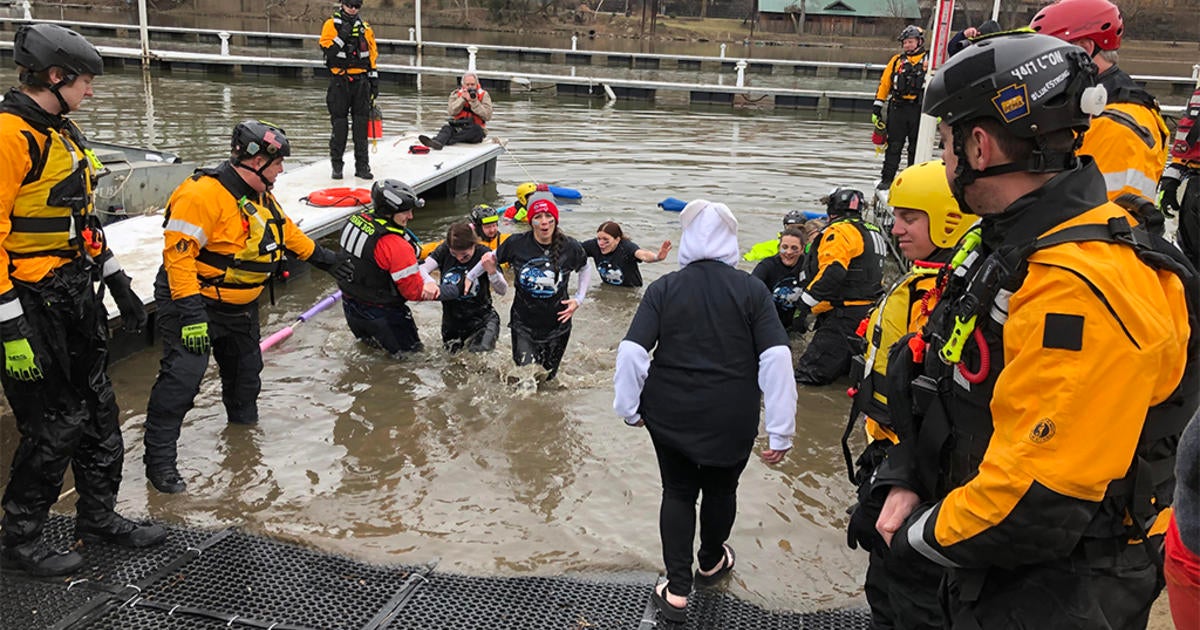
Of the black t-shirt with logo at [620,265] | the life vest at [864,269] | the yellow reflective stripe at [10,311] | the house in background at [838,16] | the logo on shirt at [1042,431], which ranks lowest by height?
the black t-shirt with logo at [620,265]

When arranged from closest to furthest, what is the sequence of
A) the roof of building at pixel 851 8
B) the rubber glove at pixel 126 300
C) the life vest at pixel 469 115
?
the rubber glove at pixel 126 300 < the life vest at pixel 469 115 < the roof of building at pixel 851 8

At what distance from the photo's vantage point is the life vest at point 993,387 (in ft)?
6.23

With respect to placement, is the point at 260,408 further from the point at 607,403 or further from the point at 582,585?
the point at 582,585

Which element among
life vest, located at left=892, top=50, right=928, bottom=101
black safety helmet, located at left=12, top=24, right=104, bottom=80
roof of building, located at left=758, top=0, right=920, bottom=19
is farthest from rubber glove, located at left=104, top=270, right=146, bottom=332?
roof of building, located at left=758, top=0, right=920, bottom=19

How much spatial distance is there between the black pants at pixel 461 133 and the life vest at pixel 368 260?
786 centimetres

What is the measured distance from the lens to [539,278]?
651cm

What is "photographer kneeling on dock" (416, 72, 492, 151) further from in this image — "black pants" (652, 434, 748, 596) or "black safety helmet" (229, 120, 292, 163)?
"black pants" (652, 434, 748, 596)

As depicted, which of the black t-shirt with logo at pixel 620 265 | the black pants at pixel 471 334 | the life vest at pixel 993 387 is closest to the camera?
the life vest at pixel 993 387

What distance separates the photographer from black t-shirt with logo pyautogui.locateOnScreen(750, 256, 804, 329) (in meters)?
7.69

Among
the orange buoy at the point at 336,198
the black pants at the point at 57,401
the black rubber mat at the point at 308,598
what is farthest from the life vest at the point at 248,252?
the orange buoy at the point at 336,198

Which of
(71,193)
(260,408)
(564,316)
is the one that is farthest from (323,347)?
(71,193)

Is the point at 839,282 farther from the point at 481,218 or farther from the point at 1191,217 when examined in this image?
the point at 481,218

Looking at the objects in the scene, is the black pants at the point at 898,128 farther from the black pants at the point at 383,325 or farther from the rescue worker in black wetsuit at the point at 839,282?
the black pants at the point at 383,325

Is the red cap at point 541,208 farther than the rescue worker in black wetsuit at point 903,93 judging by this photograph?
No
